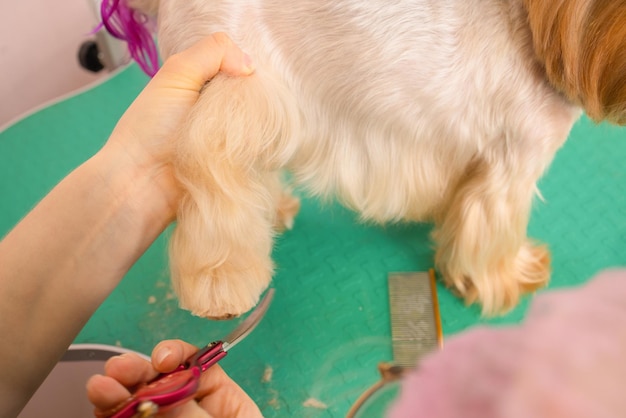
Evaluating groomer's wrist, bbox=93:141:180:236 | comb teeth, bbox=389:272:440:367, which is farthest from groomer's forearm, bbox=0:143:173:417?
comb teeth, bbox=389:272:440:367

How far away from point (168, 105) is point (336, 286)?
0.43 m

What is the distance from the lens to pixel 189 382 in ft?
1.59

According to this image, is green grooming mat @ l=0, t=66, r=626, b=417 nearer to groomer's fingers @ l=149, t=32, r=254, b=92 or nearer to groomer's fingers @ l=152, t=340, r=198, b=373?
groomer's fingers @ l=152, t=340, r=198, b=373

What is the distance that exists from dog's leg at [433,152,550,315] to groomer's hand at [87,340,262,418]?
44cm

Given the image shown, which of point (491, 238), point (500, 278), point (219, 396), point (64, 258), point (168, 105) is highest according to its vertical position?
point (168, 105)

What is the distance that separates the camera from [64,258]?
2.17ft

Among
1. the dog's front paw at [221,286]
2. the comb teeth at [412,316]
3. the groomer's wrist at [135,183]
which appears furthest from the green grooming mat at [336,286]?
the groomer's wrist at [135,183]

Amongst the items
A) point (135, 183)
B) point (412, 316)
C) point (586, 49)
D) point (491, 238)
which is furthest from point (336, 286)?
point (586, 49)

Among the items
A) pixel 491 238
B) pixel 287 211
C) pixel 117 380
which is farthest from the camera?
pixel 287 211

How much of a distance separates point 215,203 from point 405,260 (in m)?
0.44

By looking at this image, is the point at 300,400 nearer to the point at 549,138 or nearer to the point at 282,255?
the point at 282,255

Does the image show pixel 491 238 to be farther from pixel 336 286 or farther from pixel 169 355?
pixel 169 355

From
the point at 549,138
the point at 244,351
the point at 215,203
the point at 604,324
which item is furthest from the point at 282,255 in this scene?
the point at 604,324

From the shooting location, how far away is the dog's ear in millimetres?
562
